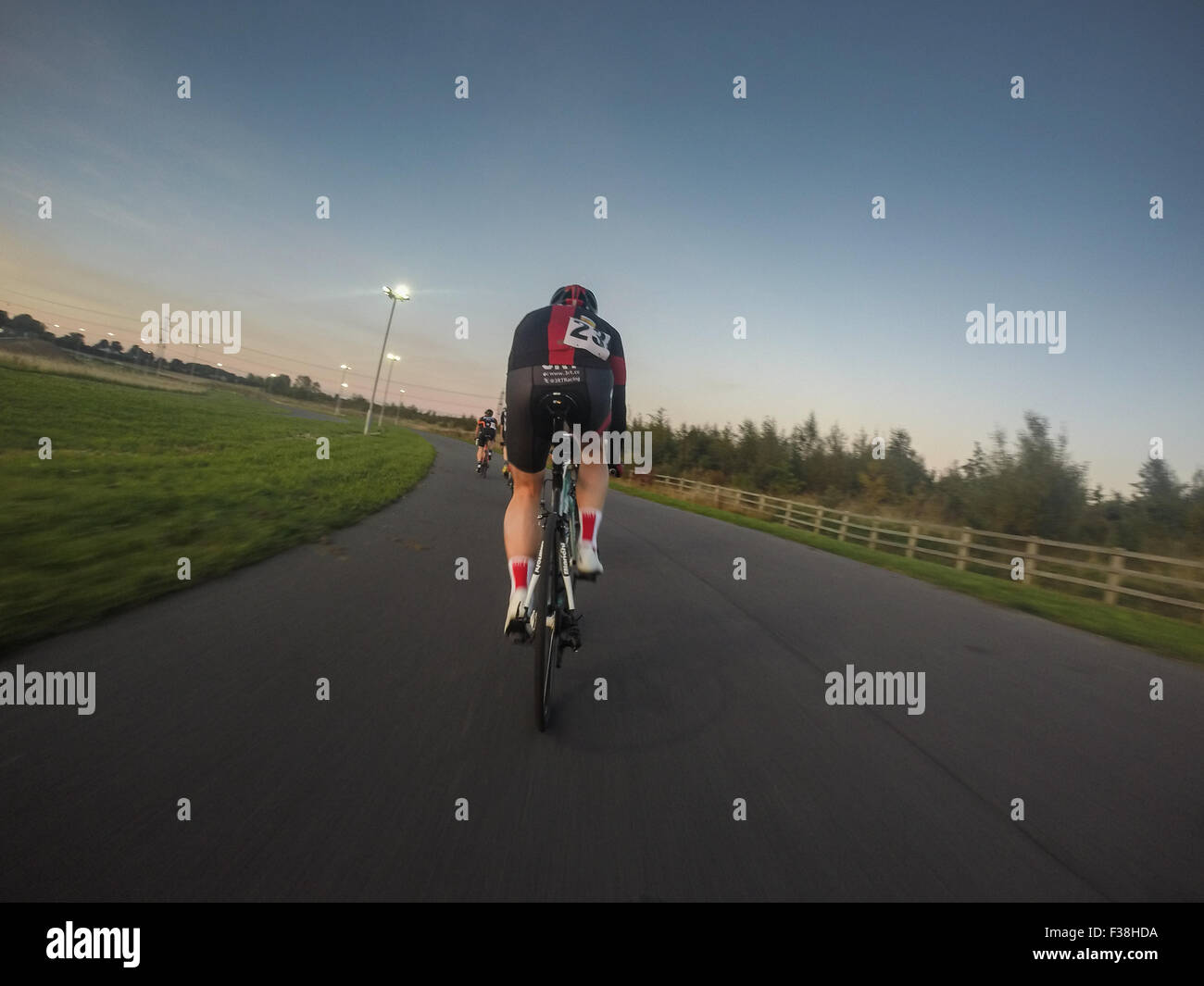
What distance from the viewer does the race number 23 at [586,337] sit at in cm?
320

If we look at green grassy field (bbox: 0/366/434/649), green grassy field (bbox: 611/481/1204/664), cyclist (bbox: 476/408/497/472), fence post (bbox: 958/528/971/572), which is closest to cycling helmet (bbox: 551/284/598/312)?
green grassy field (bbox: 0/366/434/649)

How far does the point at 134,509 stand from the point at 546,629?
21.6 feet

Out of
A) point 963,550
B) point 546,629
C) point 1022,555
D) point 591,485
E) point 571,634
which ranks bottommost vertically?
point 963,550

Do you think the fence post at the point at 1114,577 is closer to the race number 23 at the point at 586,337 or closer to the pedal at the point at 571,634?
the pedal at the point at 571,634

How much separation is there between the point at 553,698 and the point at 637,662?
83 cm

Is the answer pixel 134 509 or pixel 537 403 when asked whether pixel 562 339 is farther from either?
pixel 134 509

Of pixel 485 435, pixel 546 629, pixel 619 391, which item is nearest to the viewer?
pixel 546 629

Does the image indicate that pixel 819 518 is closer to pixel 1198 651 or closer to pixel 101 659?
pixel 1198 651

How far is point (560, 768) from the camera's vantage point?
8.27 feet

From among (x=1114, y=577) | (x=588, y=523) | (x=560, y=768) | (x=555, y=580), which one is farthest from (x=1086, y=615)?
(x=560, y=768)

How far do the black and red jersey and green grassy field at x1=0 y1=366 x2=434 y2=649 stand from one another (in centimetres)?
310

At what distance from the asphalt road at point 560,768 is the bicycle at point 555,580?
27 centimetres

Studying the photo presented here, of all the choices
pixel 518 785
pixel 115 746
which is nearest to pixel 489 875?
pixel 518 785
